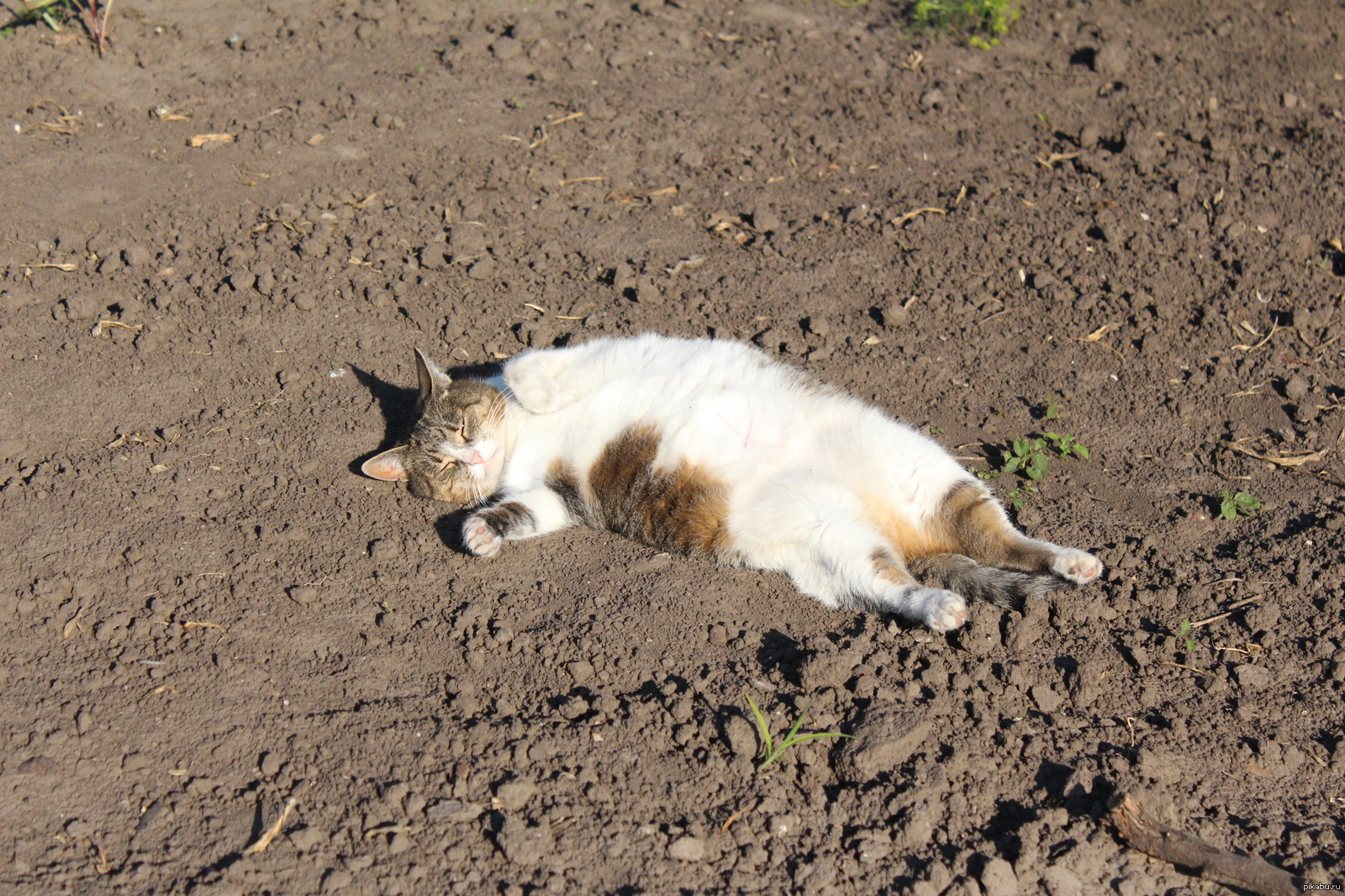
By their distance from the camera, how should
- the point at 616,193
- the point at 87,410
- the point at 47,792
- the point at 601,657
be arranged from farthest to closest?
the point at 616,193 → the point at 87,410 → the point at 601,657 → the point at 47,792

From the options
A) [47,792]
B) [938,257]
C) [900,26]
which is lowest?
[47,792]

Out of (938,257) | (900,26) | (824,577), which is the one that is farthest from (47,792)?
(900,26)

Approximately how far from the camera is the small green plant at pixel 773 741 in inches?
115

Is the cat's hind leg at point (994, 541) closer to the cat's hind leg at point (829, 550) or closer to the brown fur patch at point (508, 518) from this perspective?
the cat's hind leg at point (829, 550)

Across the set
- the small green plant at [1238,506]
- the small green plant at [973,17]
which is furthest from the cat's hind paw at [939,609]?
the small green plant at [973,17]

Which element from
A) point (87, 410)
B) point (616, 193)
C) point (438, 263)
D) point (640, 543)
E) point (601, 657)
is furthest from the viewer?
point (616, 193)

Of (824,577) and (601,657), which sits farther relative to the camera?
(824,577)

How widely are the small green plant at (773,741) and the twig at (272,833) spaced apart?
57.3 inches

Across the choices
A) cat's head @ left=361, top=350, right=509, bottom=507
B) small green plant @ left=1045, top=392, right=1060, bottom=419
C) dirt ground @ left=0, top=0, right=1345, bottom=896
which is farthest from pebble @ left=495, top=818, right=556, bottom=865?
small green plant @ left=1045, top=392, right=1060, bottom=419

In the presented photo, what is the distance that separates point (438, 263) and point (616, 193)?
4.18 feet

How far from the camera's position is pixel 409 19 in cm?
685

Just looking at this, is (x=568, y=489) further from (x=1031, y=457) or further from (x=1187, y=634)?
(x=1187, y=634)

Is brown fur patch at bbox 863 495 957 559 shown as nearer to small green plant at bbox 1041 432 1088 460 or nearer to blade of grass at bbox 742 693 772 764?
small green plant at bbox 1041 432 1088 460

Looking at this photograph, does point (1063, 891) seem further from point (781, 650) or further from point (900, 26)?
point (900, 26)
